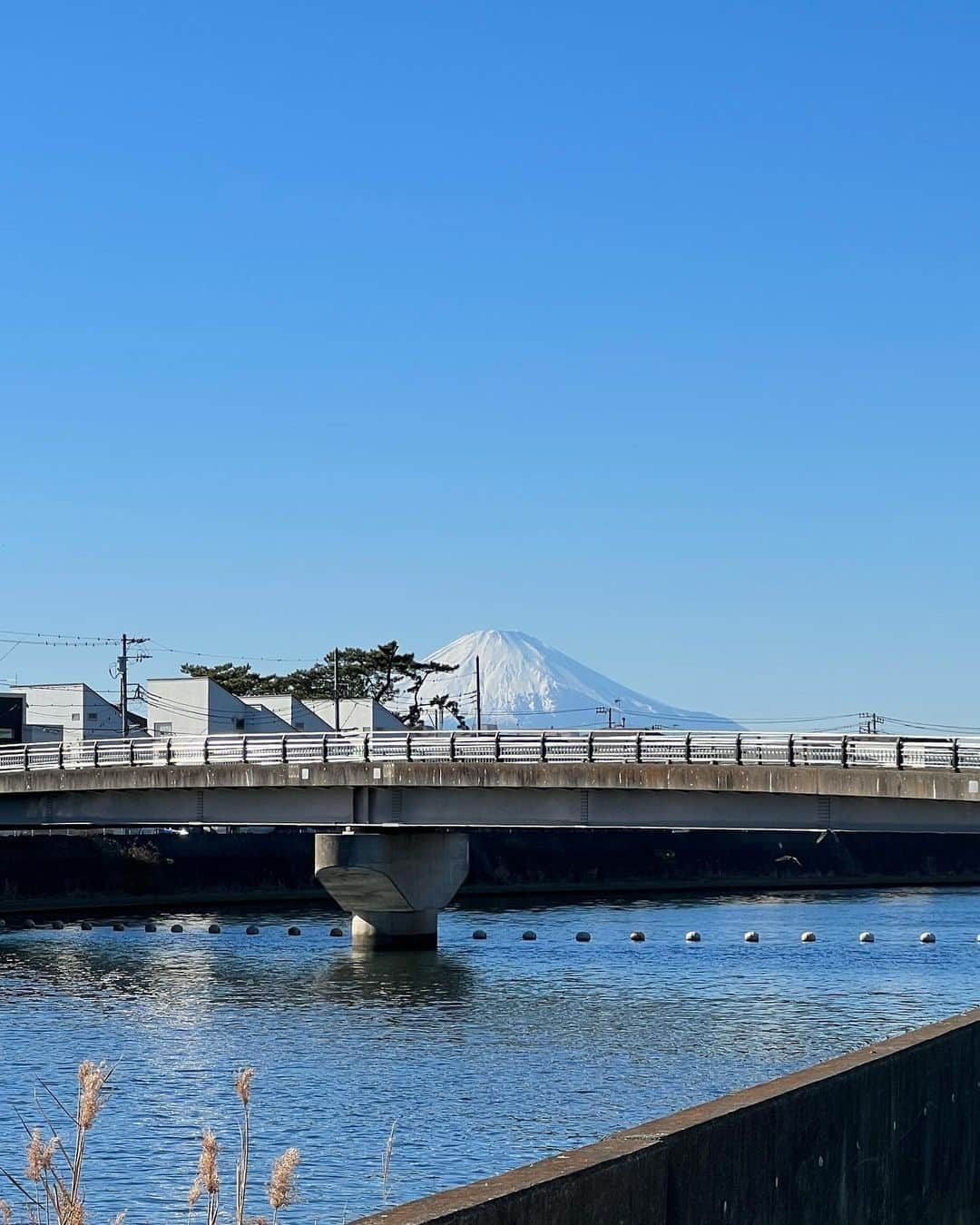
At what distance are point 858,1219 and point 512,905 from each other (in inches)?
3448

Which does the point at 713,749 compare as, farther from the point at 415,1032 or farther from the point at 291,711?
the point at 291,711

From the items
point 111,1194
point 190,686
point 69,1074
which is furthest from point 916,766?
point 190,686

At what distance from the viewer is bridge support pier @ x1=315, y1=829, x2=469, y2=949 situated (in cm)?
6550

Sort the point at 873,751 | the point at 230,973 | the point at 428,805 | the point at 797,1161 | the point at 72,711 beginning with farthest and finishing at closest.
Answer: the point at 72,711 → the point at 428,805 → the point at 230,973 → the point at 873,751 → the point at 797,1161

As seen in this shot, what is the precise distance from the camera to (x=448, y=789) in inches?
2299

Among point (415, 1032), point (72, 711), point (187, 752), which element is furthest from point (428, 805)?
point (72, 711)

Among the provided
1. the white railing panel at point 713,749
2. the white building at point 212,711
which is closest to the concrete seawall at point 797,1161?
the white railing panel at point 713,749

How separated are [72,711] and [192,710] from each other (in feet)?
46.5

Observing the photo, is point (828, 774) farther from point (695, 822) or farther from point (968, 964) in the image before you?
point (968, 964)

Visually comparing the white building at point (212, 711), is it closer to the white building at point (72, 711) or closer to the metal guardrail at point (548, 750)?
the white building at point (72, 711)

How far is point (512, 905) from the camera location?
9794 centimetres

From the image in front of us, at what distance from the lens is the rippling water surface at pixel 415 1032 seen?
98.6 ft

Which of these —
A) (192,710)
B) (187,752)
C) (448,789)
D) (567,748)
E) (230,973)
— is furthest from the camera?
(192,710)

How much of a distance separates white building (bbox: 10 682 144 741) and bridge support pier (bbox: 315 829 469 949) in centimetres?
6631
